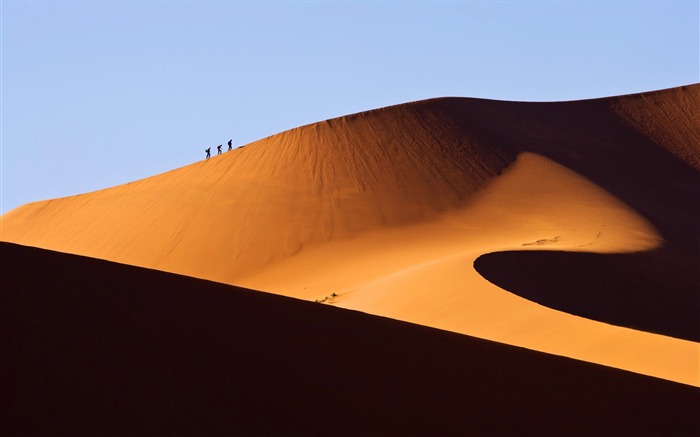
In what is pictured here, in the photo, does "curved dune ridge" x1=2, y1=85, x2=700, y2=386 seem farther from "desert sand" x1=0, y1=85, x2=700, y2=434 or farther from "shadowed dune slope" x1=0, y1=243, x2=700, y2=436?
"shadowed dune slope" x1=0, y1=243, x2=700, y2=436

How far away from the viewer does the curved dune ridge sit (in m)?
28.4

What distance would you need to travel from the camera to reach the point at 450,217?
44438 mm

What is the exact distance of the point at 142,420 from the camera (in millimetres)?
8695

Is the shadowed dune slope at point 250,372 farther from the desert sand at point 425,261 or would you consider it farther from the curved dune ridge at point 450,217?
the curved dune ridge at point 450,217

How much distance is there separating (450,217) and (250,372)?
34412 millimetres

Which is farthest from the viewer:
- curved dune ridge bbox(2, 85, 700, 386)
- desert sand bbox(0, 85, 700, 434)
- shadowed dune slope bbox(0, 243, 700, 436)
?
curved dune ridge bbox(2, 85, 700, 386)

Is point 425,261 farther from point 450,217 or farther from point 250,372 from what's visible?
point 250,372

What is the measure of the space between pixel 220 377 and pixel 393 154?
4051 cm

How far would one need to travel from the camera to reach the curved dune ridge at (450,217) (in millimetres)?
28422

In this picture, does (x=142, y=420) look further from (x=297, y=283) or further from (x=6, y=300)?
(x=297, y=283)

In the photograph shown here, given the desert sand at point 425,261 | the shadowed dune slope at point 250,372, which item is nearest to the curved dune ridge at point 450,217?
the desert sand at point 425,261

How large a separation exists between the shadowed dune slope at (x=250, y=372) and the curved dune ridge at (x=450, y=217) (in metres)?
8.26

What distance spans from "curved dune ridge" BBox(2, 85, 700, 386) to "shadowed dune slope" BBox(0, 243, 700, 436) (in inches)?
325

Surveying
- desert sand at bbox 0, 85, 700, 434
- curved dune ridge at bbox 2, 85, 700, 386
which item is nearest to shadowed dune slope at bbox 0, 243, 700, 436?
desert sand at bbox 0, 85, 700, 434
